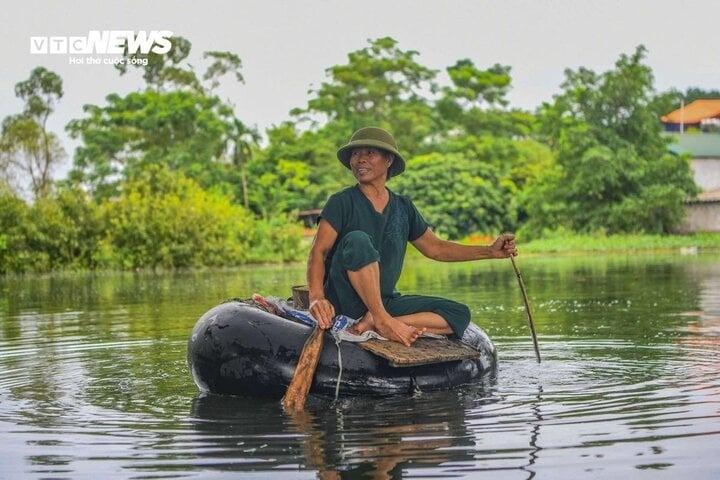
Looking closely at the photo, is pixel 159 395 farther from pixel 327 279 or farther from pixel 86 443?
pixel 86 443

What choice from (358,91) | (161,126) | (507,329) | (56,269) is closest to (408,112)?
(358,91)

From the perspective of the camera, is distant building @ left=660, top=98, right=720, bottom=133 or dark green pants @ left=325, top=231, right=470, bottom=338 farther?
distant building @ left=660, top=98, right=720, bottom=133

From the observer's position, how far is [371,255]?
24.2 ft

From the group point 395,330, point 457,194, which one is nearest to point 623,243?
point 457,194

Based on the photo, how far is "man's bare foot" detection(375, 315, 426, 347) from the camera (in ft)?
→ 24.5

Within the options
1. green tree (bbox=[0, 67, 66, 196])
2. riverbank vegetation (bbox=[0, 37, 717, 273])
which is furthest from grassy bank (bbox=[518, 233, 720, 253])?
green tree (bbox=[0, 67, 66, 196])

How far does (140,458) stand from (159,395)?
2.31 m

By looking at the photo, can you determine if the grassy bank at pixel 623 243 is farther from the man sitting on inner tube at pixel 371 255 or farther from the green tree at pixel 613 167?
the man sitting on inner tube at pixel 371 255

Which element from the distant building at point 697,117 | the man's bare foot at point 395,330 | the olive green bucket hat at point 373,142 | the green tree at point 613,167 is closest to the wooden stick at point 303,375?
the man's bare foot at point 395,330

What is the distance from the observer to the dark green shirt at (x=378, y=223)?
763cm

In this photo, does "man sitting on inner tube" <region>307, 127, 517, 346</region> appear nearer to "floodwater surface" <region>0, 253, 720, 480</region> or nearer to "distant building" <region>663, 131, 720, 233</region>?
"floodwater surface" <region>0, 253, 720, 480</region>

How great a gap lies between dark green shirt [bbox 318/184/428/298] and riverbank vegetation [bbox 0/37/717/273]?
32152 mm

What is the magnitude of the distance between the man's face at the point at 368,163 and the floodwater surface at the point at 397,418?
1.37 meters

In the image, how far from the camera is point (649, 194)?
4812cm
